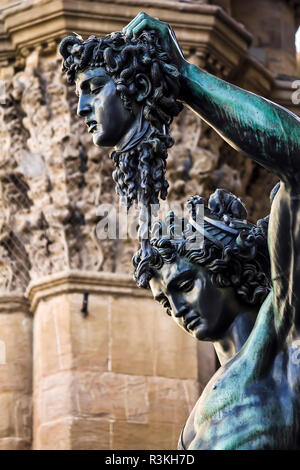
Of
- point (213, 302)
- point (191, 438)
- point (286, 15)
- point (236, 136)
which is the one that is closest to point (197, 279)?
point (213, 302)

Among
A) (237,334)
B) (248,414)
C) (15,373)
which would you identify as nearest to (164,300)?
(237,334)

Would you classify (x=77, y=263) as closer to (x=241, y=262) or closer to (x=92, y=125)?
(x=241, y=262)

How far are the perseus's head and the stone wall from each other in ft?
15.7

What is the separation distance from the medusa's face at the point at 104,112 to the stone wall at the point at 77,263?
530cm

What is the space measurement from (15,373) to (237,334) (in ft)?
18.0

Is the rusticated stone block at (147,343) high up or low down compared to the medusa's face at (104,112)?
up

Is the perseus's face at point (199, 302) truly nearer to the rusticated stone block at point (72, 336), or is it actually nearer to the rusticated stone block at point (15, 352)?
the rusticated stone block at point (72, 336)

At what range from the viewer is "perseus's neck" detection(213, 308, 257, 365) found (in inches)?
182

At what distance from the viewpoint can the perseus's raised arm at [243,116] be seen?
4031 mm

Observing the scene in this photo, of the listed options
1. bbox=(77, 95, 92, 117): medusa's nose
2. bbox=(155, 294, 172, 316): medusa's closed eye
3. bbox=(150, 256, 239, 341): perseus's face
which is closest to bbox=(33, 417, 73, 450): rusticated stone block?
bbox=(155, 294, 172, 316): medusa's closed eye

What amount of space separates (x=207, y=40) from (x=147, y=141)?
5931 millimetres

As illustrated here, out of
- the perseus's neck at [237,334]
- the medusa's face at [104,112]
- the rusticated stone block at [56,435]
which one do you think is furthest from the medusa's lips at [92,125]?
the rusticated stone block at [56,435]

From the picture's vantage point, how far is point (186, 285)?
15.4 feet

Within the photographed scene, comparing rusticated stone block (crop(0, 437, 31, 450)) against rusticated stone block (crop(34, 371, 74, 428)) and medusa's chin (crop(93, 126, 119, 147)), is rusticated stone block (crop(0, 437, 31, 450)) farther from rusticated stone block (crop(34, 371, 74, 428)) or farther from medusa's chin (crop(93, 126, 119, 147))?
medusa's chin (crop(93, 126, 119, 147))
